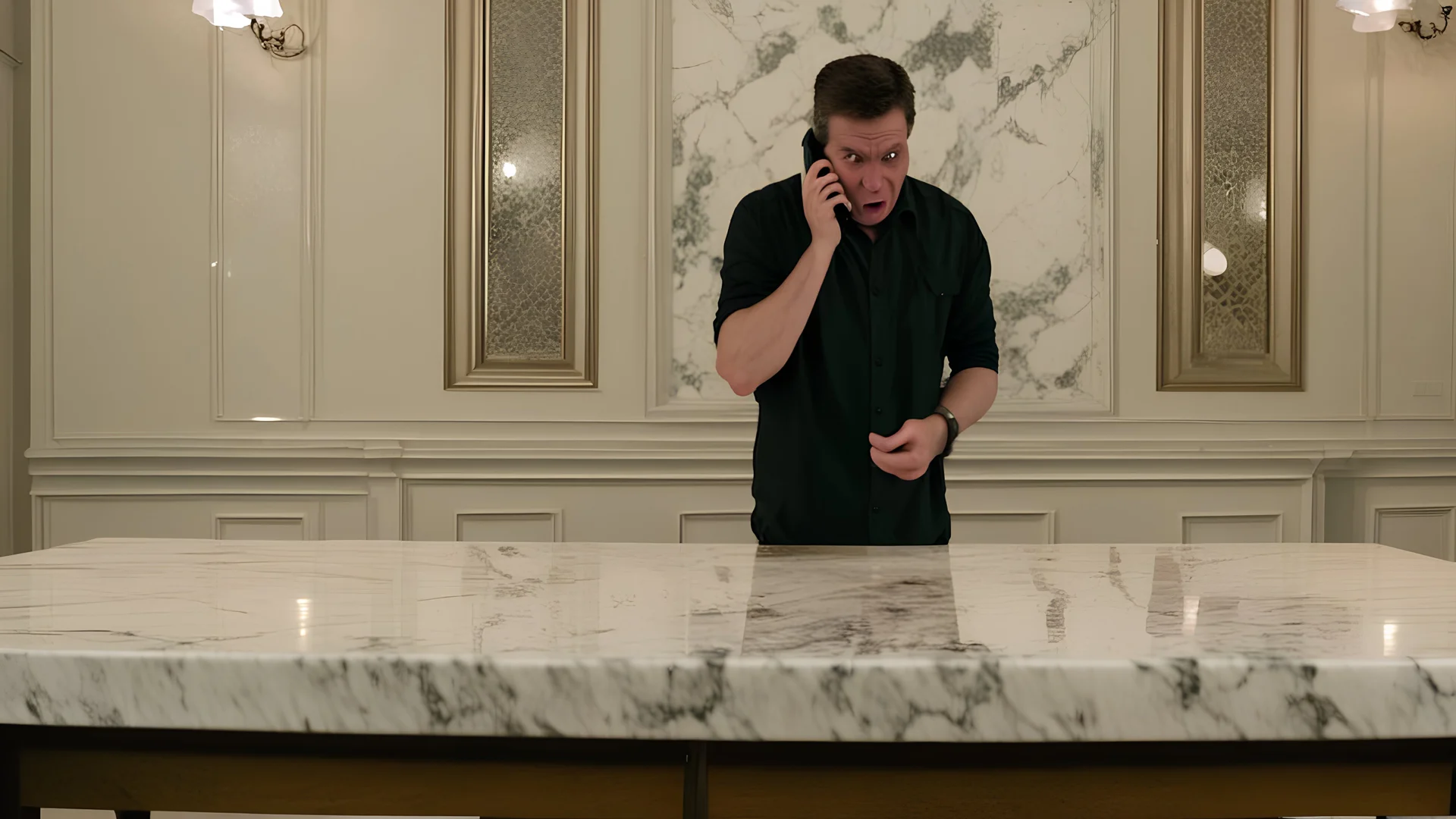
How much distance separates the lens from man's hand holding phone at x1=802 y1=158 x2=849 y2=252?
Result: 1.74 m

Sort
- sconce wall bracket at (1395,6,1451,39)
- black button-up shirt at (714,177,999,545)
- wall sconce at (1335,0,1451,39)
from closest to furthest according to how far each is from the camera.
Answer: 1. black button-up shirt at (714,177,999,545)
2. wall sconce at (1335,0,1451,39)
3. sconce wall bracket at (1395,6,1451,39)

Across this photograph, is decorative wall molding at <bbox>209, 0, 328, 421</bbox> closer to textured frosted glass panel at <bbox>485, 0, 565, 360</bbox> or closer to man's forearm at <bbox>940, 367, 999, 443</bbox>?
textured frosted glass panel at <bbox>485, 0, 565, 360</bbox>

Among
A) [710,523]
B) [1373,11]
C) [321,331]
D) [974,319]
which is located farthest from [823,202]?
[1373,11]

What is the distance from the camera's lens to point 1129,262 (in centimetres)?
385

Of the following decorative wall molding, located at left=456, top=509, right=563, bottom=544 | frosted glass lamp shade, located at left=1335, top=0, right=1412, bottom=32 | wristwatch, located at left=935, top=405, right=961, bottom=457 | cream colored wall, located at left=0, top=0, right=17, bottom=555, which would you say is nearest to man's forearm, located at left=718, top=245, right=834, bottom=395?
wristwatch, located at left=935, top=405, right=961, bottom=457

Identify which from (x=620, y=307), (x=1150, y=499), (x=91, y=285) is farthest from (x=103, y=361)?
(x=1150, y=499)

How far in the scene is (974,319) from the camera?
2.01 meters

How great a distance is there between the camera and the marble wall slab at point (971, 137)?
3734mm

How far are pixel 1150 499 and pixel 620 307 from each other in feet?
7.28

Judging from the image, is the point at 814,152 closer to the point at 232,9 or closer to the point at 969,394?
the point at 969,394

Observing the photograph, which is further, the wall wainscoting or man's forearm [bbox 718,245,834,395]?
the wall wainscoting

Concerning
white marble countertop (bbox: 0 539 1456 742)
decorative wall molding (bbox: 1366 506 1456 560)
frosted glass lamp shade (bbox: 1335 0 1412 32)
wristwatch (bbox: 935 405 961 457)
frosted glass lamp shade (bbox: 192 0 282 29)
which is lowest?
decorative wall molding (bbox: 1366 506 1456 560)

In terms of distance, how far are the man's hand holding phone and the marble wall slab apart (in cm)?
196

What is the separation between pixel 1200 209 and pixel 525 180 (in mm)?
2668
